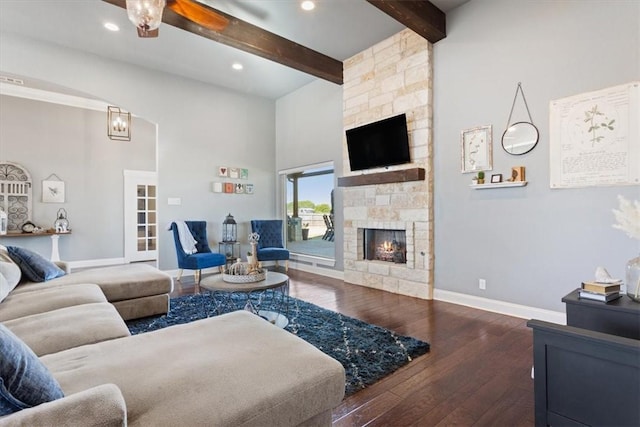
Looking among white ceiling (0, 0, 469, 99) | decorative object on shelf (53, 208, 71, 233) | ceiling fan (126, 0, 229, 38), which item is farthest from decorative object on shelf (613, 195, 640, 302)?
decorative object on shelf (53, 208, 71, 233)

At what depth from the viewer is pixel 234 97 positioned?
20.2 ft

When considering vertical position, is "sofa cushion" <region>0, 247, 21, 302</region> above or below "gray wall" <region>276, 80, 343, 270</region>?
below

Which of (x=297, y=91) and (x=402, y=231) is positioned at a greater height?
(x=297, y=91)

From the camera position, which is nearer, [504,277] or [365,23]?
[504,277]

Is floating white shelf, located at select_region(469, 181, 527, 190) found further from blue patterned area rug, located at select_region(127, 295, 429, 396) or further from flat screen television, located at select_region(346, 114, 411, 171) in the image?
blue patterned area rug, located at select_region(127, 295, 429, 396)

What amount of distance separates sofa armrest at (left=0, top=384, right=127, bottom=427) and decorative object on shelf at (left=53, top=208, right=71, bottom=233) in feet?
21.7

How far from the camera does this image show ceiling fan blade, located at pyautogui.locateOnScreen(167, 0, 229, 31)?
2.88 meters

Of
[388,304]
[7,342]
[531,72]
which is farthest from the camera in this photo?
[388,304]

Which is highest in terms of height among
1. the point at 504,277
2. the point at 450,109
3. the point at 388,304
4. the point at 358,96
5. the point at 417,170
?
the point at 358,96

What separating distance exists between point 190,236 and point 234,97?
286 cm

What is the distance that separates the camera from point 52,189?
613 cm

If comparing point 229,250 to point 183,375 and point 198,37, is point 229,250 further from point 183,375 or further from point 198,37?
point 183,375

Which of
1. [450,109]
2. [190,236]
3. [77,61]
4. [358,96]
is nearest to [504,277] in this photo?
[450,109]

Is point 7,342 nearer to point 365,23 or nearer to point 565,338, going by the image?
point 565,338
